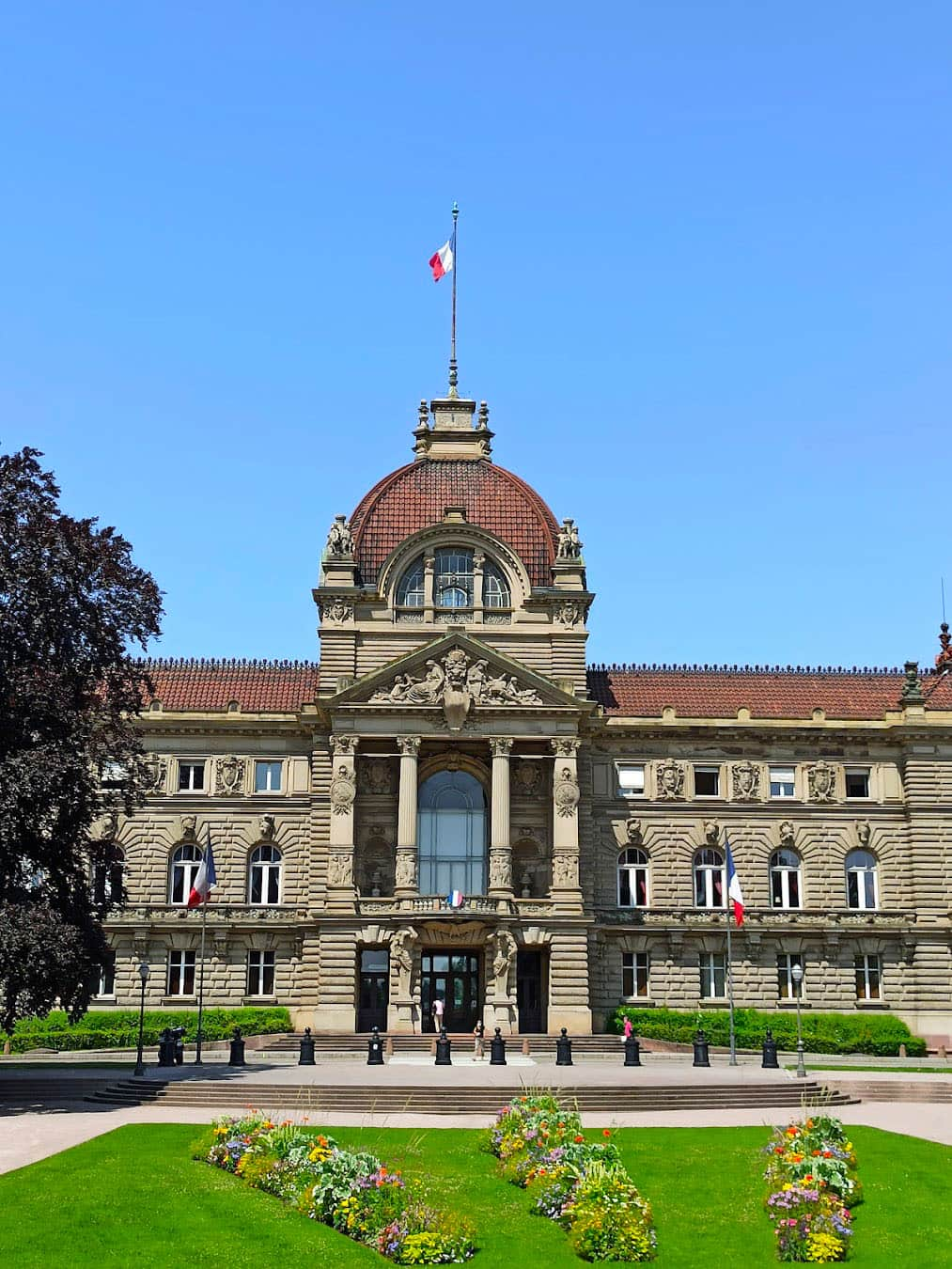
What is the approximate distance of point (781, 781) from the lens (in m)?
69.9

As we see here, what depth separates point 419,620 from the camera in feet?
225

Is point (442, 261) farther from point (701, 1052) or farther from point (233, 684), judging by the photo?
point (701, 1052)

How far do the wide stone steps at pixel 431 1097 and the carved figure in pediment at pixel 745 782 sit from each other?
92.2 feet

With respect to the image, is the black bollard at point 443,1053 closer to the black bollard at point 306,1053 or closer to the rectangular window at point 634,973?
the black bollard at point 306,1053

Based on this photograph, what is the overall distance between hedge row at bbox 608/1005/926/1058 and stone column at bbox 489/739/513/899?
7621mm

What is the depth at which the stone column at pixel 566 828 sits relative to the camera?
210 feet

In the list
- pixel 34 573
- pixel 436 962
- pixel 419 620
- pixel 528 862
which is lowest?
pixel 436 962

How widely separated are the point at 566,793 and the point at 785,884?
11.9m

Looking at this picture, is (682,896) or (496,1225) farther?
(682,896)

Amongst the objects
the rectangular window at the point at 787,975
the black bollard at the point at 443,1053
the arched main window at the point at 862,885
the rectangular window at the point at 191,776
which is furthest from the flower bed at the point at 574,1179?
the arched main window at the point at 862,885

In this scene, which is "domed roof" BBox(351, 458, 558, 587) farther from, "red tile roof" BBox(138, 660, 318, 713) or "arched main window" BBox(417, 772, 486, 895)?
"arched main window" BBox(417, 772, 486, 895)

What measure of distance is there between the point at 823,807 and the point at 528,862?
14143 millimetres

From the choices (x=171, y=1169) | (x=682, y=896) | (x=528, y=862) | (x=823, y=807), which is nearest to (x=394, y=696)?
(x=528, y=862)

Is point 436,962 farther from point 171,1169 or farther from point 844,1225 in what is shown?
point 844,1225
